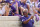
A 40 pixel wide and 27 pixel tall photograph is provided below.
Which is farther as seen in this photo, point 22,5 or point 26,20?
point 22,5

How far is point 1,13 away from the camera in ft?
6.47

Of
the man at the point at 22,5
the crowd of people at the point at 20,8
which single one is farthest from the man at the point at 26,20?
the man at the point at 22,5

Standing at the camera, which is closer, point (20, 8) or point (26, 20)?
point (26, 20)

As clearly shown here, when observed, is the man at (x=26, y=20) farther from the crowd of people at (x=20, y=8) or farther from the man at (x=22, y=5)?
the man at (x=22, y=5)

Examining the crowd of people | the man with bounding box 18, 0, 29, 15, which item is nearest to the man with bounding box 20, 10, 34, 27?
the crowd of people

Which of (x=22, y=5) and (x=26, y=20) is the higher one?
(x=22, y=5)

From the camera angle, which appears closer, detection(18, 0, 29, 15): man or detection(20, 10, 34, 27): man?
detection(20, 10, 34, 27): man

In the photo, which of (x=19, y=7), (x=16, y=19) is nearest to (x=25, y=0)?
(x=19, y=7)

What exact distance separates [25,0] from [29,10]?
233 mm

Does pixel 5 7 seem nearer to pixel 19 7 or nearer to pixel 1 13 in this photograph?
pixel 1 13

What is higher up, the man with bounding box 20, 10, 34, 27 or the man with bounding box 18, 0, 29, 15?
the man with bounding box 18, 0, 29, 15

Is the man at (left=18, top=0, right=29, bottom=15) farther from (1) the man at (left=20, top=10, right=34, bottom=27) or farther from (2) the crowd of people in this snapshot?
(1) the man at (left=20, top=10, right=34, bottom=27)

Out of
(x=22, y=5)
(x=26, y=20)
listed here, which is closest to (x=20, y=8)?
(x=22, y=5)

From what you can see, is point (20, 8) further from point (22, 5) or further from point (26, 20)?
point (26, 20)
